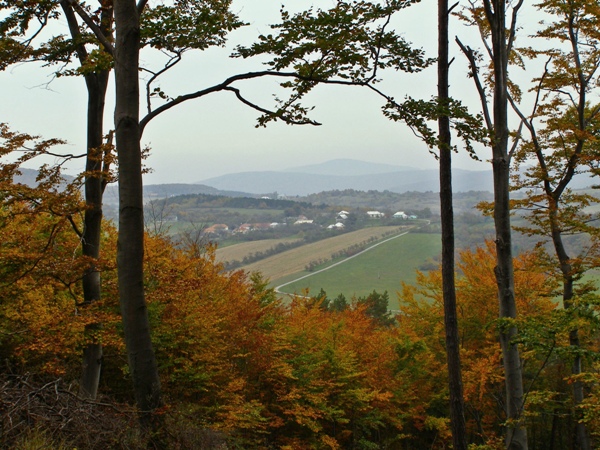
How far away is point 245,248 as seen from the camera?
77438mm

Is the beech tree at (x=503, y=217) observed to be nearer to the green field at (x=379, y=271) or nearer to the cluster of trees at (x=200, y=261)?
the cluster of trees at (x=200, y=261)

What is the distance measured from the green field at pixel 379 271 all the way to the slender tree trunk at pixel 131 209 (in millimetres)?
59810

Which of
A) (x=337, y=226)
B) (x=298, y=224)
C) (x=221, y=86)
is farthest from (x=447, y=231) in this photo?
(x=337, y=226)

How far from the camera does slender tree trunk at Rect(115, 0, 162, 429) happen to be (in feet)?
16.9

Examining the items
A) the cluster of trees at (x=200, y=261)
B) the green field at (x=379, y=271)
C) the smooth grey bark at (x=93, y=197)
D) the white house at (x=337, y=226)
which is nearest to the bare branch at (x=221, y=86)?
the cluster of trees at (x=200, y=261)

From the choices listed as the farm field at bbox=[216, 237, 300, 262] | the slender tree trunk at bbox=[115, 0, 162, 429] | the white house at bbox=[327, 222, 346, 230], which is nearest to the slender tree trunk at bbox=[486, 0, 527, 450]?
the slender tree trunk at bbox=[115, 0, 162, 429]

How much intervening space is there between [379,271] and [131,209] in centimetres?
7565

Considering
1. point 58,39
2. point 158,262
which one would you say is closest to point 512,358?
point 158,262

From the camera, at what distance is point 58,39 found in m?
7.96

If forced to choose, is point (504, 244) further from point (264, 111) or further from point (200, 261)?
point (200, 261)

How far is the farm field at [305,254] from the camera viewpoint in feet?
233

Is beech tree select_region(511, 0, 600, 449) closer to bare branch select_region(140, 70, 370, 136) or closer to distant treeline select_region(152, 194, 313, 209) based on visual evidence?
bare branch select_region(140, 70, 370, 136)

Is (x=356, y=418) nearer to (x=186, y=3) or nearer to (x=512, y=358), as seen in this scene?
(x=512, y=358)

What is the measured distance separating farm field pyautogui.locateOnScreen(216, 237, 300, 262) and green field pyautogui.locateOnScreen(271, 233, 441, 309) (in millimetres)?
7398
